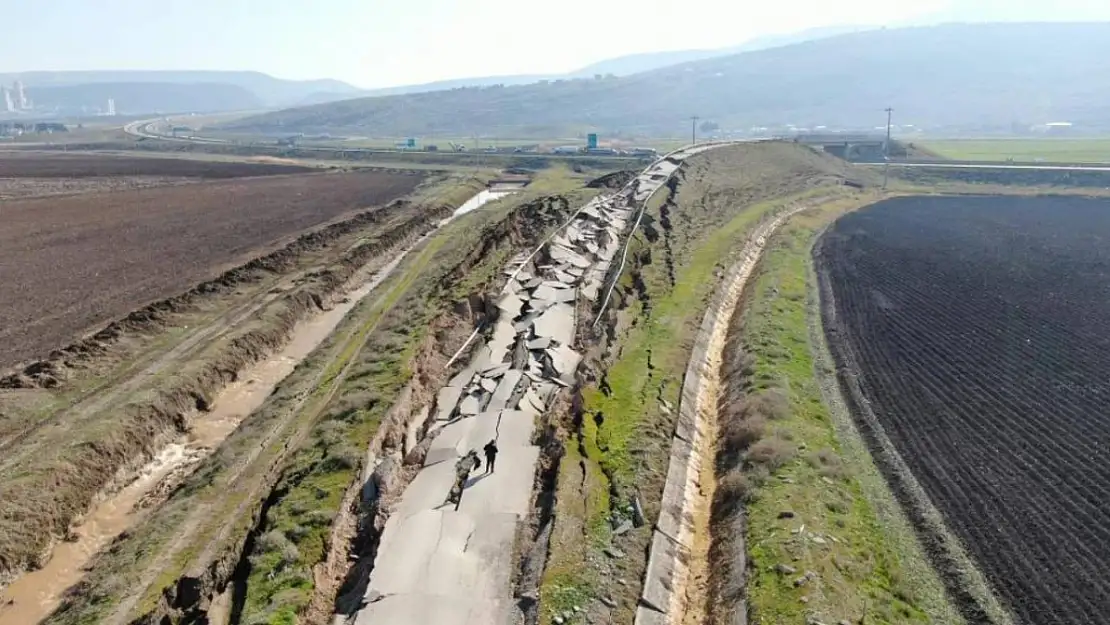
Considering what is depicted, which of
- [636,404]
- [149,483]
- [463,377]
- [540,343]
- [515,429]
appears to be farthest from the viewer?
[540,343]

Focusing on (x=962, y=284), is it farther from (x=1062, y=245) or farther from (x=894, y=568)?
(x=894, y=568)

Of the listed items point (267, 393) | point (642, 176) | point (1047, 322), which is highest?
point (642, 176)

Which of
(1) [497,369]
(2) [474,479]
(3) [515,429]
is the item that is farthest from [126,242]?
(2) [474,479]

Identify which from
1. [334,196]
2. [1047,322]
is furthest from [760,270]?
[334,196]

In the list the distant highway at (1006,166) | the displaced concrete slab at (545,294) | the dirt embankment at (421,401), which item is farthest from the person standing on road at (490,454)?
the distant highway at (1006,166)

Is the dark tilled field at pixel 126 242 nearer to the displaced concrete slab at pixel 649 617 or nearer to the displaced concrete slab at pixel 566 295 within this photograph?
the displaced concrete slab at pixel 566 295

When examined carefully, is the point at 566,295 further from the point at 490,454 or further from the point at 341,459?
the point at 341,459
